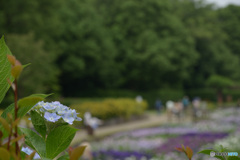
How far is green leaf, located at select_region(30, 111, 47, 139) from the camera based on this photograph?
46.4 inches

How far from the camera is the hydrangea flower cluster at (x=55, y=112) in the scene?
116cm

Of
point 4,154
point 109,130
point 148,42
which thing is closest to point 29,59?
point 109,130

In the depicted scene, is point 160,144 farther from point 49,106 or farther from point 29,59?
point 29,59

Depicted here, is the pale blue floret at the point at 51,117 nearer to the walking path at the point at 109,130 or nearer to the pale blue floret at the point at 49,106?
the pale blue floret at the point at 49,106

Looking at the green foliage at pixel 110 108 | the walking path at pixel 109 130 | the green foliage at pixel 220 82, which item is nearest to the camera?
the walking path at pixel 109 130

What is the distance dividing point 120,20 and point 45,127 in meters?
31.1

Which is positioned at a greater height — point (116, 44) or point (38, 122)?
point (116, 44)

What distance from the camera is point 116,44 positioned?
105ft

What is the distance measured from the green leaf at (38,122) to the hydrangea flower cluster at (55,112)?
0.02 m

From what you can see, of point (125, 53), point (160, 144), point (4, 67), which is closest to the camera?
point (4, 67)

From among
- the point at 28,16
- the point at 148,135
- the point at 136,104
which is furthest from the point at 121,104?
the point at 28,16

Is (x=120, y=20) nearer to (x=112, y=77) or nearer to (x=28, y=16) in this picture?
(x=112, y=77)

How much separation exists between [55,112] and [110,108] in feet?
48.3

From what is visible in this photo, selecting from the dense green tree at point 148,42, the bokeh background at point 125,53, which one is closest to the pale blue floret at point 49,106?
the bokeh background at point 125,53
